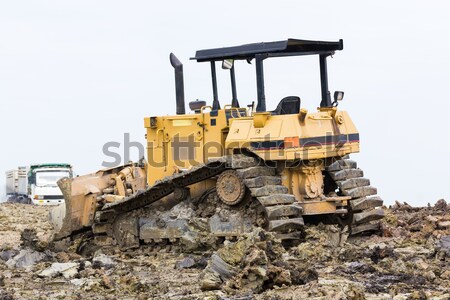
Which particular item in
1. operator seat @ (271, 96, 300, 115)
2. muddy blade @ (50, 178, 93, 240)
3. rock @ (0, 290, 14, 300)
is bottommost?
rock @ (0, 290, 14, 300)

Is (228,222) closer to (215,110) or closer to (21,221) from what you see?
(215,110)

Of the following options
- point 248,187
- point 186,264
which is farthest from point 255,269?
point 248,187

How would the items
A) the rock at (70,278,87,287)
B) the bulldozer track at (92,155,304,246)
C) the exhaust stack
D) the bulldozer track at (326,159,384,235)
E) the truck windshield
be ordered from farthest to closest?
the truck windshield → the exhaust stack → the bulldozer track at (326,159,384,235) → the bulldozer track at (92,155,304,246) → the rock at (70,278,87,287)

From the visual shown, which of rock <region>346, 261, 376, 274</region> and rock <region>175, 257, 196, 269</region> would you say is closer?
rock <region>346, 261, 376, 274</region>

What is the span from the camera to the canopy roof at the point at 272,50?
16.2 metres

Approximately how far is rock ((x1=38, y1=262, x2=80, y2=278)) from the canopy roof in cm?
450

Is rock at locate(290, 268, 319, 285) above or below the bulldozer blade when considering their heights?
below

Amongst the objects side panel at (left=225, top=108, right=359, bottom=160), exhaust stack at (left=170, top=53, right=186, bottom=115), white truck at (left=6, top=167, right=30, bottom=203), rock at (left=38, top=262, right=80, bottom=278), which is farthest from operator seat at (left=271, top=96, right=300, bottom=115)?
white truck at (left=6, top=167, right=30, bottom=203)

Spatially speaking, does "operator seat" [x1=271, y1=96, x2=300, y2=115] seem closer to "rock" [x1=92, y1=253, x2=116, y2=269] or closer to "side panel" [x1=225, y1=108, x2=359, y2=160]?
"side panel" [x1=225, y1=108, x2=359, y2=160]

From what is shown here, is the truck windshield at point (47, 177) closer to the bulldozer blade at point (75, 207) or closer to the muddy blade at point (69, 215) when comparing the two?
the bulldozer blade at point (75, 207)

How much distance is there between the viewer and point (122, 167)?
64.3 feet

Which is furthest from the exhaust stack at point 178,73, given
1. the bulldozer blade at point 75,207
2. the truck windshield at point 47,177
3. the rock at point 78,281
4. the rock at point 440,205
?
the truck windshield at point 47,177

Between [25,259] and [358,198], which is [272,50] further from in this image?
[25,259]

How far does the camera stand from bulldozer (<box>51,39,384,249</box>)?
52.4 ft
